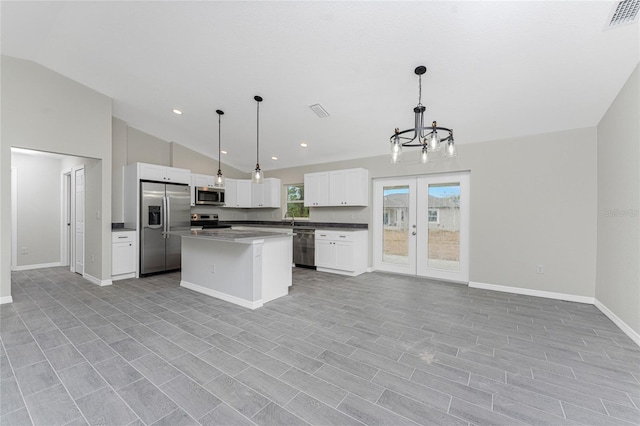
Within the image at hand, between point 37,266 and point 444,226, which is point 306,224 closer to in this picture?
point 444,226

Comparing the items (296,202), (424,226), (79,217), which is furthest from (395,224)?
(79,217)

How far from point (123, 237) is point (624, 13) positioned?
6.93m

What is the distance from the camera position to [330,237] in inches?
214

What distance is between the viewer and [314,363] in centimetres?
214

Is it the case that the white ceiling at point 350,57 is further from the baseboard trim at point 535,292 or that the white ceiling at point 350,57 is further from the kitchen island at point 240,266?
the baseboard trim at point 535,292

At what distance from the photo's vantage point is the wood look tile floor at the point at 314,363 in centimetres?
162

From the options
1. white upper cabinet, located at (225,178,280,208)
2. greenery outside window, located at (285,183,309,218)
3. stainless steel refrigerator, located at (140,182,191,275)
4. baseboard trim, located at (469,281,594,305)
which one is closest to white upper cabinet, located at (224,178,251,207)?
white upper cabinet, located at (225,178,280,208)

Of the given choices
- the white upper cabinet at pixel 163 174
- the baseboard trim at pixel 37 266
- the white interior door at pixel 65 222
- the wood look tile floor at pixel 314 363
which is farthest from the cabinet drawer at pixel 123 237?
the baseboard trim at pixel 37 266

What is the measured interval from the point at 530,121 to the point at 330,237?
12.2 feet

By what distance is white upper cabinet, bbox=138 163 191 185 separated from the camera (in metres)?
4.98

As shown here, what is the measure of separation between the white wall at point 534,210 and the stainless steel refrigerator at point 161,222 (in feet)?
16.9

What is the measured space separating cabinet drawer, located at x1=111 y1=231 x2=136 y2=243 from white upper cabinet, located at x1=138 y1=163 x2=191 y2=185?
1.07 meters

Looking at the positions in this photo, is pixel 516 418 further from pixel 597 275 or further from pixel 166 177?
pixel 166 177

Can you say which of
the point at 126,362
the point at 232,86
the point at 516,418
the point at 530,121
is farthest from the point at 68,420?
the point at 530,121
